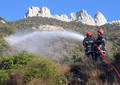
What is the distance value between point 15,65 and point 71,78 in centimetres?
275

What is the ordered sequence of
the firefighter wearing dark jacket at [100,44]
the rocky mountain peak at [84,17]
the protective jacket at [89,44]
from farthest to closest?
the rocky mountain peak at [84,17] → the protective jacket at [89,44] → the firefighter wearing dark jacket at [100,44]

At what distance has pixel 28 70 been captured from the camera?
622 centimetres

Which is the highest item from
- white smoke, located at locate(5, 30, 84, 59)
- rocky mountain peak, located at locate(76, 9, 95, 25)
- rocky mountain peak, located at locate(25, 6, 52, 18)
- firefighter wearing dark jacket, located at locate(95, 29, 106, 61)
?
rocky mountain peak, located at locate(25, 6, 52, 18)

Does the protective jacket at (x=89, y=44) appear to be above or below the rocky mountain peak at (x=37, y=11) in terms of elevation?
below

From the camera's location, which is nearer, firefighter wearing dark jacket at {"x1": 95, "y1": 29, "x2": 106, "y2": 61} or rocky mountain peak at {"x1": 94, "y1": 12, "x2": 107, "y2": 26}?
firefighter wearing dark jacket at {"x1": 95, "y1": 29, "x2": 106, "y2": 61}

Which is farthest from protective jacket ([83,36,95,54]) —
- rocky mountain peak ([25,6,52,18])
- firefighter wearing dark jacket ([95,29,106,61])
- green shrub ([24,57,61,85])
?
rocky mountain peak ([25,6,52,18])

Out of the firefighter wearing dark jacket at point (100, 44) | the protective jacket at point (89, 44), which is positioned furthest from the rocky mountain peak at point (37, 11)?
the firefighter wearing dark jacket at point (100, 44)

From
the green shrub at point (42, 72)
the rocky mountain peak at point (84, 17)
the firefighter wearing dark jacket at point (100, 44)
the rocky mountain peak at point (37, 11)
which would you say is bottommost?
the green shrub at point (42, 72)

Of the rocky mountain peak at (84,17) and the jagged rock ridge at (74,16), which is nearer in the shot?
the jagged rock ridge at (74,16)

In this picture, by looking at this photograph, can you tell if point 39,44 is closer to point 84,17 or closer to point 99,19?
point 84,17

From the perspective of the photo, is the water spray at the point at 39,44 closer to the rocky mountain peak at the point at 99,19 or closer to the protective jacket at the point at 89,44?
the protective jacket at the point at 89,44

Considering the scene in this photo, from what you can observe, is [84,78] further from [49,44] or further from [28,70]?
[49,44]

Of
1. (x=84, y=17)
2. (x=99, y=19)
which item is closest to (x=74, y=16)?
(x=84, y=17)

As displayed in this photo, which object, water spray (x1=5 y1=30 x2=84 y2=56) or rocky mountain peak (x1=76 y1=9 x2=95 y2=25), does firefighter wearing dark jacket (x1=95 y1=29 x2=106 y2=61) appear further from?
rocky mountain peak (x1=76 y1=9 x2=95 y2=25)
